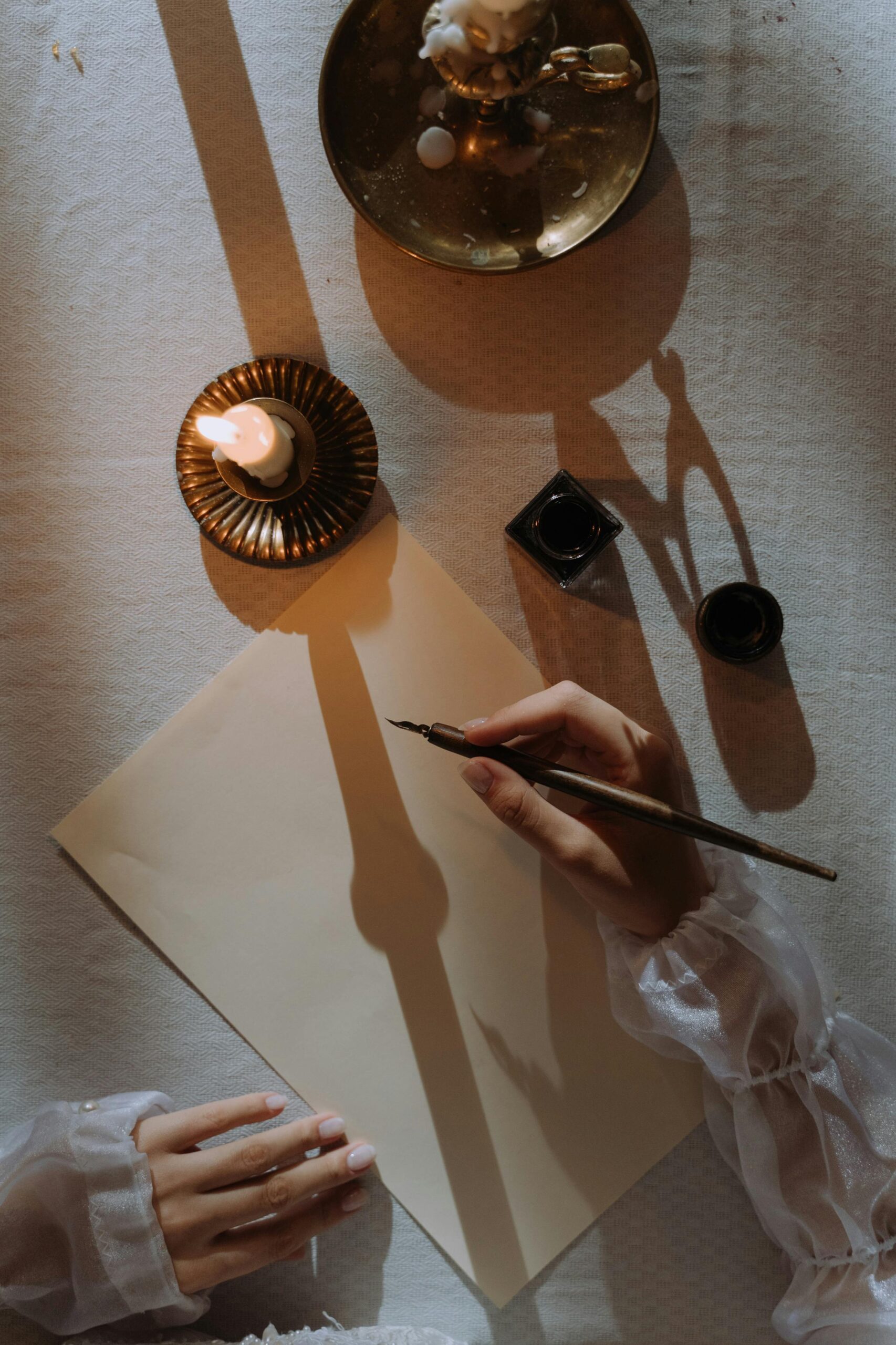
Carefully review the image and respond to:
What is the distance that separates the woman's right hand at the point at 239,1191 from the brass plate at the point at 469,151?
0.68m

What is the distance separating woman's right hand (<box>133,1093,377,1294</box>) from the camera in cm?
67

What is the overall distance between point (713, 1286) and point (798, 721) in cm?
46

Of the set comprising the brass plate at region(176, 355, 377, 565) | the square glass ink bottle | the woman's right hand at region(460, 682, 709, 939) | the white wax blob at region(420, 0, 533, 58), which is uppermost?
the white wax blob at region(420, 0, 533, 58)

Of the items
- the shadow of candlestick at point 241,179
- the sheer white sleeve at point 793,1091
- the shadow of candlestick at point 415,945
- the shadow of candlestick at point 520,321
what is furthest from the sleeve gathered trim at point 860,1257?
the shadow of candlestick at point 241,179

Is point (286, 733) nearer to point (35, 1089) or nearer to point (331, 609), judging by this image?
point (331, 609)

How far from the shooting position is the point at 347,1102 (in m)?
0.68

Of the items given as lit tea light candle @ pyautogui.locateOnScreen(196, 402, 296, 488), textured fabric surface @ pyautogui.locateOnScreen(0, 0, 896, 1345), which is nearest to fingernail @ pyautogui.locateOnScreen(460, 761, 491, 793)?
textured fabric surface @ pyautogui.locateOnScreen(0, 0, 896, 1345)

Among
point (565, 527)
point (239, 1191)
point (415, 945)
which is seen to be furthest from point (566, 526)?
point (239, 1191)

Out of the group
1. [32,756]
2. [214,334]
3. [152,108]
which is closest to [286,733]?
[32,756]

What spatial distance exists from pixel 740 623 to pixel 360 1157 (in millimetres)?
515

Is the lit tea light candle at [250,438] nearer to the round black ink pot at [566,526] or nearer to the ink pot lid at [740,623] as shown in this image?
the round black ink pot at [566,526]

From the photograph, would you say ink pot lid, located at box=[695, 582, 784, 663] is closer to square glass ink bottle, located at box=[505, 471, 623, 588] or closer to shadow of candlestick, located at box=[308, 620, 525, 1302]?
square glass ink bottle, located at box=[505, 471, 623, 588]

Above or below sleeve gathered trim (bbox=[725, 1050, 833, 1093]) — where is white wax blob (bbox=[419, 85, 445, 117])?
above

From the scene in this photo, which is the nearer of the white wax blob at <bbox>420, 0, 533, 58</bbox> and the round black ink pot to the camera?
the white wax blob at <bbox>420, 0, 533, 58</bbox>
